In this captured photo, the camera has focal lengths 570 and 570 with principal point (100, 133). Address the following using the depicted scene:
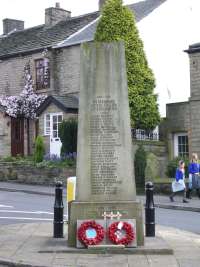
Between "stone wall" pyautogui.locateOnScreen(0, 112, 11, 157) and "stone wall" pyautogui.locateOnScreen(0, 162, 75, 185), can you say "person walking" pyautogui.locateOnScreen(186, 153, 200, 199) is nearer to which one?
"stone wall" pyautogui.locateOnScreen(0, 162, 75, 185)

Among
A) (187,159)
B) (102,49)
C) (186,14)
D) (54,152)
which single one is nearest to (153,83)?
(187,159)

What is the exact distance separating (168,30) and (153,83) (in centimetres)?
761

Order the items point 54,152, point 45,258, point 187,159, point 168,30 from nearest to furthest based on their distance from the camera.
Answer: point 45,258
point 187,159
point 54,152
point 168,30

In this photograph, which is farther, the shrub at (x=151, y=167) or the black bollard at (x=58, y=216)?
the shrub at (x=151, y=167)

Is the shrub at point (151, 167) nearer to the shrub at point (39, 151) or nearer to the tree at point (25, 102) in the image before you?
the shrub at point (39, 151)

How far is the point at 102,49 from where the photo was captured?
10.2 m

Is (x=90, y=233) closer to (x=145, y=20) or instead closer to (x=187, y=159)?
(x=187, y=159)

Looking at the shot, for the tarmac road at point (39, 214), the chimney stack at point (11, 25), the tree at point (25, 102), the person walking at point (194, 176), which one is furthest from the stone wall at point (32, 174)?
the chimney stack at point (11, 25)

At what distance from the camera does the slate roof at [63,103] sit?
31.1m

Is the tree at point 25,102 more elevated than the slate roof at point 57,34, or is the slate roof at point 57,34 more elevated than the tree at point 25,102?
the slate roof at point 57,34

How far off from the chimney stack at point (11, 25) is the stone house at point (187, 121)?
63.3ft

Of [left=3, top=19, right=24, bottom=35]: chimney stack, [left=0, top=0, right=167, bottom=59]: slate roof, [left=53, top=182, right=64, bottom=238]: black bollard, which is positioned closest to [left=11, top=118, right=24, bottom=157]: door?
[left=0, top=0, right=167, bottom=59]: slate roof

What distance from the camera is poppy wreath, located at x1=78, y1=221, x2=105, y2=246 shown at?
950 centimetres

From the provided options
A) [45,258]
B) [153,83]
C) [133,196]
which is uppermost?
[153,83]
